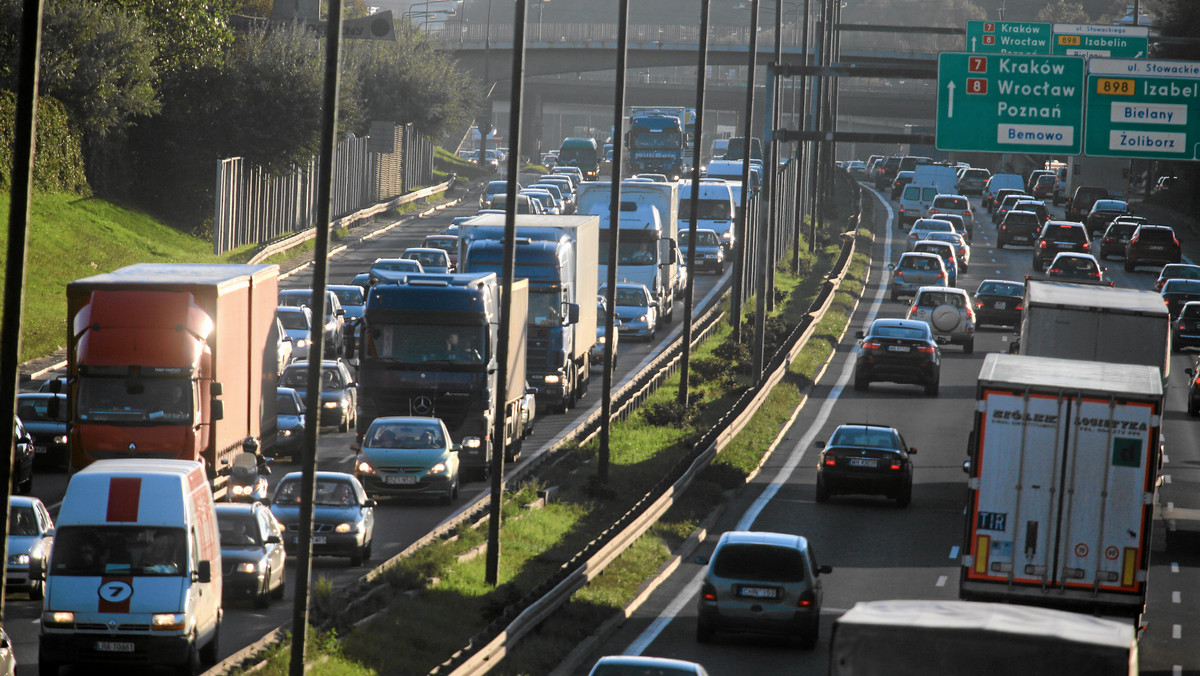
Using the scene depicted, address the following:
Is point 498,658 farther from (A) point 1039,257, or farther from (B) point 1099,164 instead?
(B) point 1099,164

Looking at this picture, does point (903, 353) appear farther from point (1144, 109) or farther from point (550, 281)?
point (550, 281)

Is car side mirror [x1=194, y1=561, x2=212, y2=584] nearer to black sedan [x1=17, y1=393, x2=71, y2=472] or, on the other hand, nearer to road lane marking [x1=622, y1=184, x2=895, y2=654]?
road lane marking [x1=622, y1=184, x2=895, y2=654]

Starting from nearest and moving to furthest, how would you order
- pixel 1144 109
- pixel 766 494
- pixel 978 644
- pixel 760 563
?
pixel 978 644
pixel 760 563
pixel 766 494
pixel 1144 109

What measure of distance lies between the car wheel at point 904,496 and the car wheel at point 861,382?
1150cm

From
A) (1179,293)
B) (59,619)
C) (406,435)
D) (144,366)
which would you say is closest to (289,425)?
(406,435)

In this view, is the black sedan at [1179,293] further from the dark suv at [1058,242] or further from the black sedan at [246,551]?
the black sedan at [246,551]

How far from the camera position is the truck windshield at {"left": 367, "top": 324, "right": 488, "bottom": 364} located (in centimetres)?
3038

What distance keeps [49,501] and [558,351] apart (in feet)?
40.6

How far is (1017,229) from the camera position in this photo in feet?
246

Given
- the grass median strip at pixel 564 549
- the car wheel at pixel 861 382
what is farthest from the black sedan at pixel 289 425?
the car wheel at pixel 861 382

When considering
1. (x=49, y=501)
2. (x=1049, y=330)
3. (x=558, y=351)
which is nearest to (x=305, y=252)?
(x=558, y=351)

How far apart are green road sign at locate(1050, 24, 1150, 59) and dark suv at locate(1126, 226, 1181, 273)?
9440mm

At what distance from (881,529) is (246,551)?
36.6 feet

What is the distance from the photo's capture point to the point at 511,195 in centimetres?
2492
